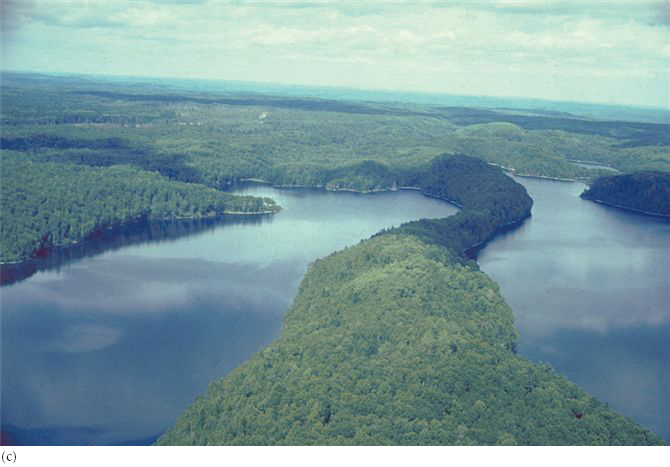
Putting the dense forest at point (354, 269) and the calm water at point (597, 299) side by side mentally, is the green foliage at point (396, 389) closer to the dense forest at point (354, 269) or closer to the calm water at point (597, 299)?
the dense forest at point (354, 269)

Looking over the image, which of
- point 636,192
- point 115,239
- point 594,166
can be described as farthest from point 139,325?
point 594,166

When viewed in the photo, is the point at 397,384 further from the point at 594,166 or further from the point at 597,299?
the point at 594,166

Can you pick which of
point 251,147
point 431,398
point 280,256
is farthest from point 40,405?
point 251,147

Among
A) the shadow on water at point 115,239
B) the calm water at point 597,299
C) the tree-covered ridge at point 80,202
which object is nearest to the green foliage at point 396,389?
the calm water at point 597,299

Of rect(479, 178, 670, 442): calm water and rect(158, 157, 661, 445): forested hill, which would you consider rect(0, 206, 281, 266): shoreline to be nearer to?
rect(158, 157, 661, 445): forested hill

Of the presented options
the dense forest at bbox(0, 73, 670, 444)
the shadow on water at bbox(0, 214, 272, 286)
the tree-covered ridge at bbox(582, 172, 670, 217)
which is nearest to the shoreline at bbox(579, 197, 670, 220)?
the tree-covered ridge at bbox(582, 172, 670, 217)
